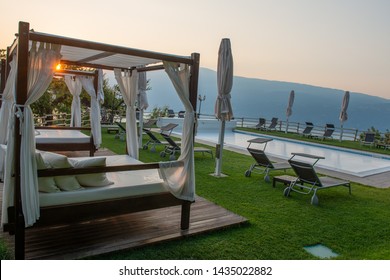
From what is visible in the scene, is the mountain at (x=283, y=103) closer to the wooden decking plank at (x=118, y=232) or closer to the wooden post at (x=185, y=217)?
the wooden decking plank at (x=118, y=232)

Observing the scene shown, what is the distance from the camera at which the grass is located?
370cm

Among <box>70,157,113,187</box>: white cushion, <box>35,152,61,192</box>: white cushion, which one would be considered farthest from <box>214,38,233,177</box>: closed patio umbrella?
<box>35,152,61,192</box>: white cushion

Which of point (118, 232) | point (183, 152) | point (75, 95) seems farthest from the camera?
point (75, 95)

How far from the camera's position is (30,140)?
327cm

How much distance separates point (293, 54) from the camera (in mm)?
16016

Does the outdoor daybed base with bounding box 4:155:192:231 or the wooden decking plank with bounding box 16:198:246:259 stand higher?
the outdoor daybed base with bounding box 4:155:192:231

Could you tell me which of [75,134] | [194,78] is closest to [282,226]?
[194,78]

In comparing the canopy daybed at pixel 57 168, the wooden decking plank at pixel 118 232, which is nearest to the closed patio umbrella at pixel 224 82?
the wooden decking plank at pixel 118 232

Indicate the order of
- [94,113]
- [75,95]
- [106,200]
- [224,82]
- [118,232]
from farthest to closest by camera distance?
[75,95] < [94,113] < [224,82] < [118,232] < [106,200]

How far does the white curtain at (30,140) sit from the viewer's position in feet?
10.5

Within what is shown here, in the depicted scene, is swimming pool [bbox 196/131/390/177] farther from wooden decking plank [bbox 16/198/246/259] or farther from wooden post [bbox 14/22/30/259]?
wooden post [bbox 14/22/30/259]

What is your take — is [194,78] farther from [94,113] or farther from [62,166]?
[94,113]

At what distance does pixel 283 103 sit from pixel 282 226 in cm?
11712

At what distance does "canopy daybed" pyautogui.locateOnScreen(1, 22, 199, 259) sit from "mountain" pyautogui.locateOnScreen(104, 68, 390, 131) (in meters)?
79.0
